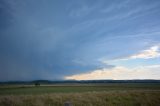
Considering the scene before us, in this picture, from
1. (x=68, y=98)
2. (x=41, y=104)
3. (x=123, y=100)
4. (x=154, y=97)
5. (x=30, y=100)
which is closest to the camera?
(x=41, y=104)

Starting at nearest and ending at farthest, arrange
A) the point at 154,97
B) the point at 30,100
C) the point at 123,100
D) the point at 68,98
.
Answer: the point at 30,100 → the point at 68,98 → the point at 123,100 → the point at 154,97

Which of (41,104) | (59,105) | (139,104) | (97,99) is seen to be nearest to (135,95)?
(139,104)

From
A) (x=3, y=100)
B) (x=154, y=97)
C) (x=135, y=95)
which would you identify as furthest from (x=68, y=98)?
(x=154, y=97)

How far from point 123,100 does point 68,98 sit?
6.99 metres

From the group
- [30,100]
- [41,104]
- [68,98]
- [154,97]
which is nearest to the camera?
[41,104]

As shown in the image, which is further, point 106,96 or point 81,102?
point 106,96

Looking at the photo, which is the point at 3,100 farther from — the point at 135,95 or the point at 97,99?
the point at 135,95

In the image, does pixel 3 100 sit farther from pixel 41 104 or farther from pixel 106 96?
pixel 106 96

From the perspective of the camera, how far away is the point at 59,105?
61.2 feet

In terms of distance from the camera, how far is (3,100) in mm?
17781

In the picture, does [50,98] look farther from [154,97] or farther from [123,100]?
[154,97]

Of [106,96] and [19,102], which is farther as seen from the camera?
[106,96]

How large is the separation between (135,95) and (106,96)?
15.5 feet

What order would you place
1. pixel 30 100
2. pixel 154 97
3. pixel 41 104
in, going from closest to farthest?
pixel 41 104
pixel 30 100
pixel 154 97
